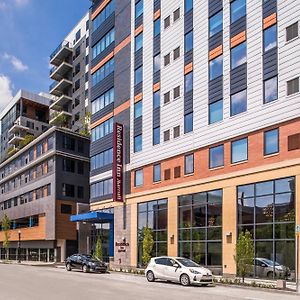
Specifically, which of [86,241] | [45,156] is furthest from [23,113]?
[86,241]

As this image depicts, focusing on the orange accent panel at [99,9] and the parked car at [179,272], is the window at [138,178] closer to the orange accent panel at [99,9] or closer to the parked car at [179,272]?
the parked car at [179,272]

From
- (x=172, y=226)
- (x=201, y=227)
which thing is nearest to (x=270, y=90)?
(x=201, y=227)

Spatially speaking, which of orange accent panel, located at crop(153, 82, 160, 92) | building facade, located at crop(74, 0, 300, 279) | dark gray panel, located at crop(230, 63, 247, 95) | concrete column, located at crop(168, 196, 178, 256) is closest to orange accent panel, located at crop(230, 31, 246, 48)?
building facade, located at crop(74, 0, 300, 279)

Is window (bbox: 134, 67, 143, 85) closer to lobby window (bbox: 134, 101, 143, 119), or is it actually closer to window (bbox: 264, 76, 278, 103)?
lobby window (bbox: 134, 101, 143, 119)

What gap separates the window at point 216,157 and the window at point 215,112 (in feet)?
6.21

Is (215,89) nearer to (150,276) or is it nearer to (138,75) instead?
(138,75)

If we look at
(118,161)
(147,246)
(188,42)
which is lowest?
(147,246)

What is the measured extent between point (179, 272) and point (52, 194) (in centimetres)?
3772

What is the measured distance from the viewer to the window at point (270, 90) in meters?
29.8

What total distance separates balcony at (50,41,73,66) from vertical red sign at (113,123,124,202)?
41540 millimetres

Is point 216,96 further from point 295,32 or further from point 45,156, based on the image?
point 45,156

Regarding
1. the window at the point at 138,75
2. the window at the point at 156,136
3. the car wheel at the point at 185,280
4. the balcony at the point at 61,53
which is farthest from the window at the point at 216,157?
the balcony at the point at 61,53

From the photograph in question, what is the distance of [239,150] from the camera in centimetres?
3238

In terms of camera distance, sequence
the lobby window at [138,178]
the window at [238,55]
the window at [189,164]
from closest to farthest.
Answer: the window at [238,55] → the window at [189,164] → the lobby window at [138,178]
